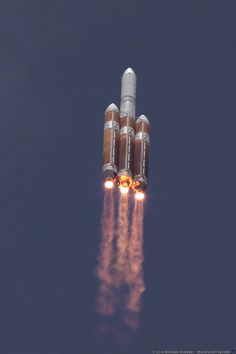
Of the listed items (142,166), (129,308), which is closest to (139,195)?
(142,166)

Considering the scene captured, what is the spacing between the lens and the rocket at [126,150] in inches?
4894

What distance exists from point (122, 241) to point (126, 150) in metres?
10.5

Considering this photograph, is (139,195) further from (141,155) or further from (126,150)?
(126,150)

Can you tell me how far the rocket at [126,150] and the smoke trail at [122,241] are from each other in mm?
3006

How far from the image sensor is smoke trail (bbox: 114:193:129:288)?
130 meters

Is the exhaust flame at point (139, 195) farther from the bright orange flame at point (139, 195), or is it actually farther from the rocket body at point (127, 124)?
the rocket body at point (127, 124)

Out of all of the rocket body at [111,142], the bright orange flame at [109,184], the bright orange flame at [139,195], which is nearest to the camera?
the rocket body at [111,142]

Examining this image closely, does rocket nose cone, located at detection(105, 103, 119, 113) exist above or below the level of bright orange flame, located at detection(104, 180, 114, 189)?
above

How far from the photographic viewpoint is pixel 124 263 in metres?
130

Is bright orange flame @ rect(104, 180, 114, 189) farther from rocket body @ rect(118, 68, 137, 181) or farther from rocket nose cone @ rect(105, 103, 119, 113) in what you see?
rocket nose cone @ rect(105, 103, 119, 113)

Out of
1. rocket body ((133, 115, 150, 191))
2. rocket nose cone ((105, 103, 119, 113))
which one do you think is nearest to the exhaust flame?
rocket body ((133, 115, 150, 191))

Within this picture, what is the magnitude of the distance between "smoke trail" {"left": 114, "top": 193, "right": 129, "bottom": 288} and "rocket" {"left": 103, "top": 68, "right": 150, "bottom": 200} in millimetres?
3006

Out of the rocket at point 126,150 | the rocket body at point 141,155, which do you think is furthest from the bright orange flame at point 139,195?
the rocket body at point 141,155

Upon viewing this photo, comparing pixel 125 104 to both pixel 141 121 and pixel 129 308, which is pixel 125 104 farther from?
pixel 129 308
